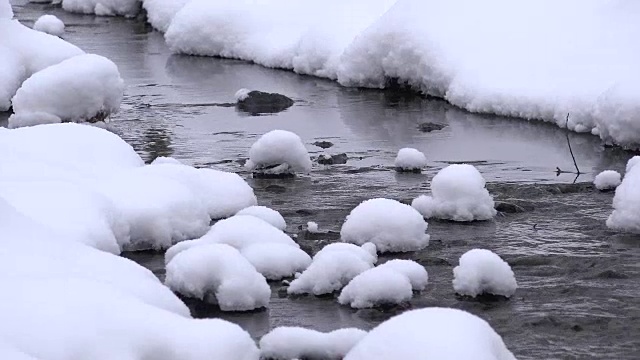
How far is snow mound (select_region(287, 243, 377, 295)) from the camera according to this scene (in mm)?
6570

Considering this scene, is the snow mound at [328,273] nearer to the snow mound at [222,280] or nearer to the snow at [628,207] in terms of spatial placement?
the snow mound at [222,280]

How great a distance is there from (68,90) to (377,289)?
19.5ft

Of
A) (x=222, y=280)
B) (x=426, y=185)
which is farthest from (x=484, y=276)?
(x=426, y=185)

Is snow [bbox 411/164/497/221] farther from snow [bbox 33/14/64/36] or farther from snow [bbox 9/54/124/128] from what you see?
snow [bbox 33/14/64/36]

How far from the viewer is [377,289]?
20.7 ft

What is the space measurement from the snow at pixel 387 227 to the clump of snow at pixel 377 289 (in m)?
0.95

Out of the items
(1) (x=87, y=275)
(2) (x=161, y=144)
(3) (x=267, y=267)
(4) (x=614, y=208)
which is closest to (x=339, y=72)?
(2) (x=161, y=144)

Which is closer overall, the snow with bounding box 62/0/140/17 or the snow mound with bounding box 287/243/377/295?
the snow mound with bounding box 287/243/377/295

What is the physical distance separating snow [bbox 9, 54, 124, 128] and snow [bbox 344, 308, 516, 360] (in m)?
7.21

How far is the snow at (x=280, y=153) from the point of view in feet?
32.4

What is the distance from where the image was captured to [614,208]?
840 centimetres

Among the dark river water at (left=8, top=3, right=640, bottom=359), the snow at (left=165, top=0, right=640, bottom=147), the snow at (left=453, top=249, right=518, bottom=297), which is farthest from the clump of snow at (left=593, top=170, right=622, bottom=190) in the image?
the snow at (left=453, top=249, right=518, bottom=297)

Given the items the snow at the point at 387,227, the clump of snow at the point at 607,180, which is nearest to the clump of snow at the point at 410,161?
the clump of snow at the point at 607,180

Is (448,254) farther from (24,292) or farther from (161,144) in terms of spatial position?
(161,144)
